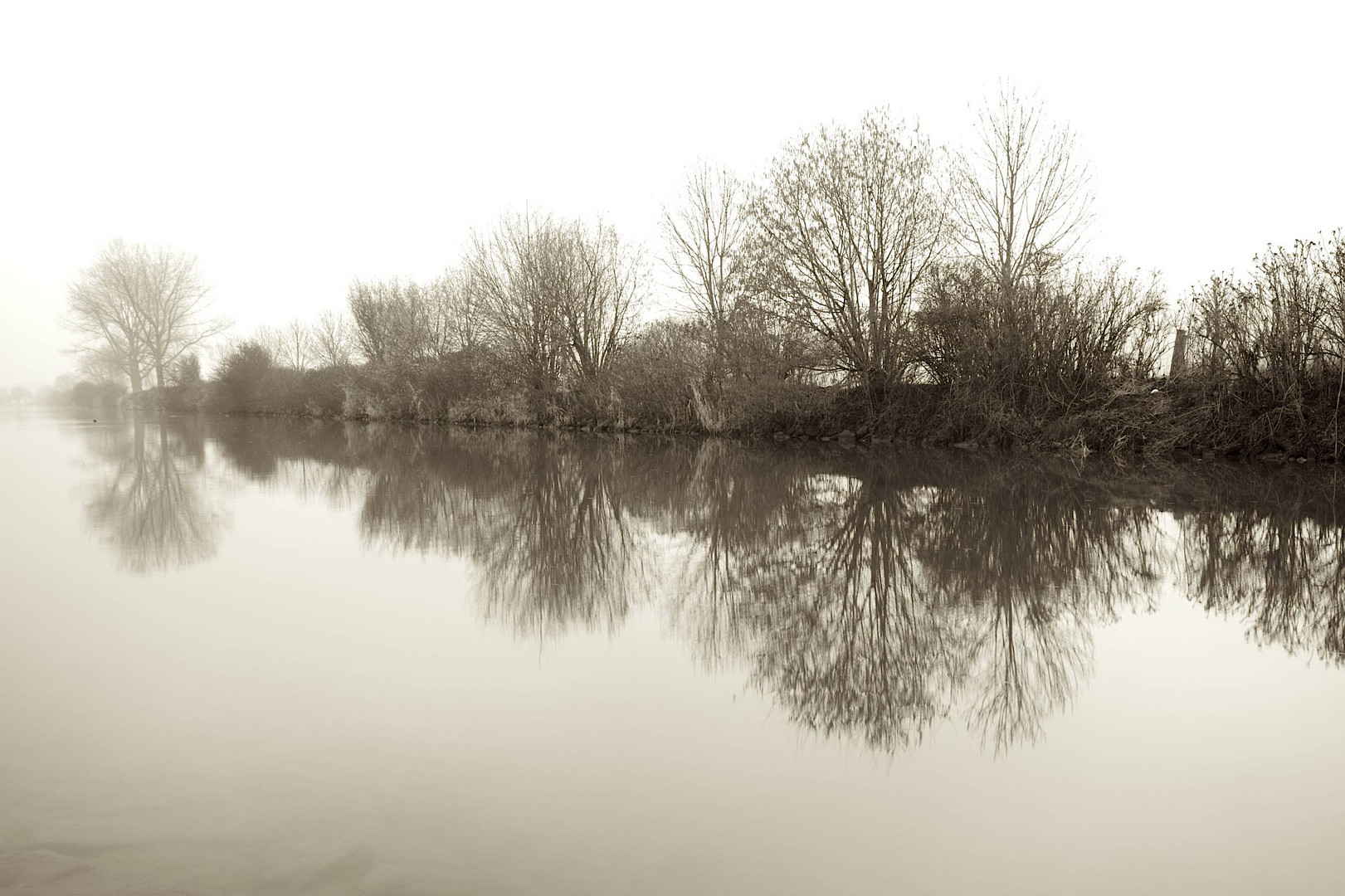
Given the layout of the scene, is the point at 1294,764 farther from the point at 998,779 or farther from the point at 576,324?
the point at 576,324

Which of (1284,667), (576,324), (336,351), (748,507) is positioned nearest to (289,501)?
(748,507)

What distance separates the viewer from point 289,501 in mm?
10109

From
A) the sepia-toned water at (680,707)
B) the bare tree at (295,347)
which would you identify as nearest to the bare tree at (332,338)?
the bare tree at (295,347)

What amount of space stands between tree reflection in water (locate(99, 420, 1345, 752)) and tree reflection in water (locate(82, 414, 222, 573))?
0.19 feet

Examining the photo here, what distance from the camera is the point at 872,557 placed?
6.41 m

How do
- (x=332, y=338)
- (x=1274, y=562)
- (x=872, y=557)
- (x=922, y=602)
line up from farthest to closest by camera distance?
1. (x=332, y=338)
2. (x=872, y=557)
3. (x=1274, y=562)
4. (x=922, y=602)

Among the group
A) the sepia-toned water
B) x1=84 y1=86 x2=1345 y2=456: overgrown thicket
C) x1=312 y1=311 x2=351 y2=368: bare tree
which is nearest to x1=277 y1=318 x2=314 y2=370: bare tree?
x1=312 y1=311 x2=351 y2=368: bare tree

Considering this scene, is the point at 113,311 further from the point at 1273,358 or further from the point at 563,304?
the point at 1273,358

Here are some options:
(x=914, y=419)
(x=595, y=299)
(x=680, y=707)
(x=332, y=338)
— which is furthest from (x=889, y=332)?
(x=332, y=338)

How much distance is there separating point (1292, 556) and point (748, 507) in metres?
4.80

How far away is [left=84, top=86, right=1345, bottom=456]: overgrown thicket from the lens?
1359 centimetres

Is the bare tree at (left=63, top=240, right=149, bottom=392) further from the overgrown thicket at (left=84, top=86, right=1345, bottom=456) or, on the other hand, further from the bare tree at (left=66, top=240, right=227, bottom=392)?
the overgrown thicket at (left=84, top=86, right=1345, bottom=456)

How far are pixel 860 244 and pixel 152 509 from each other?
15351 mm

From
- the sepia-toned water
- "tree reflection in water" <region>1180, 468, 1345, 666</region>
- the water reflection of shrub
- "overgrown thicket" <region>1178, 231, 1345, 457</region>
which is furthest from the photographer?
"overgrown thicket" <region>1178, 231, 1345, 457</region>
